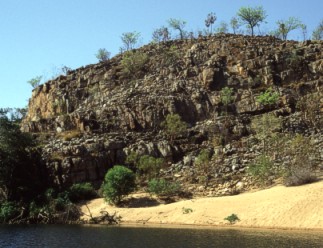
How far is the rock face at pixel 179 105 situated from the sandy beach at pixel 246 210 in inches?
246

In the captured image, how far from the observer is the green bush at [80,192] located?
56.9 meters

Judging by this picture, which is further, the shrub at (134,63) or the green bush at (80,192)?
the shrub at (134,63)

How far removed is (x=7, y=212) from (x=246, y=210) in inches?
1154

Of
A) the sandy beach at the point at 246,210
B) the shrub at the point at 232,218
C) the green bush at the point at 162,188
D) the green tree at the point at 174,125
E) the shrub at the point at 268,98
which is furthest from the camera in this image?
the shrub at the point at 268,98

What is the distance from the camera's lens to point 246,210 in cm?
4584

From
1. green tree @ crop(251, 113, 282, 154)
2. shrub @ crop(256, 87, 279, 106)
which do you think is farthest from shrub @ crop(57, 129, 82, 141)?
shrub @ crop(256, 87, 279, 106)

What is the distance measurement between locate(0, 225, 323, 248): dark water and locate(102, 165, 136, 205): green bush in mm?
9752

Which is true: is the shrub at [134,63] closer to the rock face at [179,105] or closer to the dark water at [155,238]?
the rock face at [179,105]

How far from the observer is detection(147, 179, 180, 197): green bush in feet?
177

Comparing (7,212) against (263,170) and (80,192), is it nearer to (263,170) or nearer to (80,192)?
(80,192)

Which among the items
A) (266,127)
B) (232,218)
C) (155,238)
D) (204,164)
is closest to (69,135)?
(204,164)

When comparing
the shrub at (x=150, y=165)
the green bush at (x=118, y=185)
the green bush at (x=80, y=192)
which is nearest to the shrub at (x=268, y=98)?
the shrub at (x=150, y=165)

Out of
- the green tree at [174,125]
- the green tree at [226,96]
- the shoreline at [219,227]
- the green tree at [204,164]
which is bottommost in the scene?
the shoreline at [219,227]

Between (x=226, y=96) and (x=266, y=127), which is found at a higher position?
(x=226, y=96)
